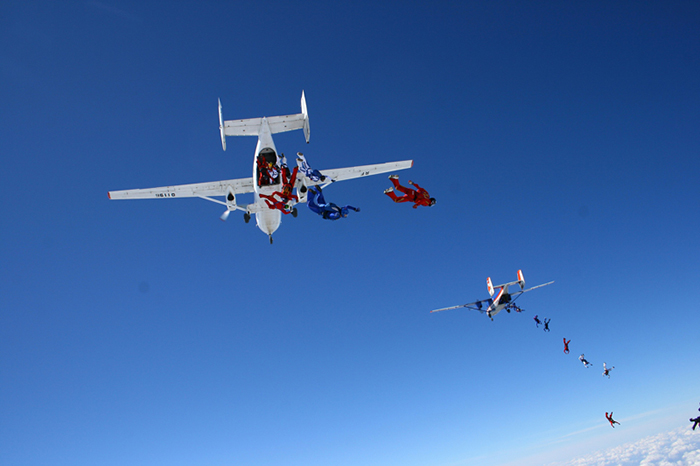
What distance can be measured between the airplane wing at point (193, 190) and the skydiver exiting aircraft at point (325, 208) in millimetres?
12269

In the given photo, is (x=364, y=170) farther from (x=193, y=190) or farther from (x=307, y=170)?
(x=193, y=190)

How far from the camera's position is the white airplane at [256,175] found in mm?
31302

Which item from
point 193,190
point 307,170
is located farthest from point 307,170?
point 193,190

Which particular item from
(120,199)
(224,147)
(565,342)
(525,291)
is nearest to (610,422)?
(565,342)

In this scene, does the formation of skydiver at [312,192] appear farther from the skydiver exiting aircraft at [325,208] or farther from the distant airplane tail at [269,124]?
the distant airplane tail at [269,124]

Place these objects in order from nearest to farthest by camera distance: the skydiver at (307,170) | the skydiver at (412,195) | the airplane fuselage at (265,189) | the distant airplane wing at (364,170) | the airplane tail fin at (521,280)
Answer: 1. the skydiver at (412,195)
2. the skydiver at (307,170)
3. the airplane fuselage at (265,189)
4. the distant airplane wing at (364,170)
5. the airplane tail fin at (521,280)

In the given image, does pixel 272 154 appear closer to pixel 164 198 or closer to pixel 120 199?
pixel 164 198

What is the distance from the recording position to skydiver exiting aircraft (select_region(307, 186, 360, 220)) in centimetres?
2362

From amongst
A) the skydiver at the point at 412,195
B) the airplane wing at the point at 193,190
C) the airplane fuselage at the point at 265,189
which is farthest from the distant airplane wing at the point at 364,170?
the skydiver at the point at 412,195

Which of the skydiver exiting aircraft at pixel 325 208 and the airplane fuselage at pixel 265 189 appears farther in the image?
the airplane fuselage at pixel 265 189

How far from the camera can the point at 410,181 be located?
20641mm

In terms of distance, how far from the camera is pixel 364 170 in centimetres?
3512

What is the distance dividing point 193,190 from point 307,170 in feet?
55.7

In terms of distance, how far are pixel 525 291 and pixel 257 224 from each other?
119 ft
